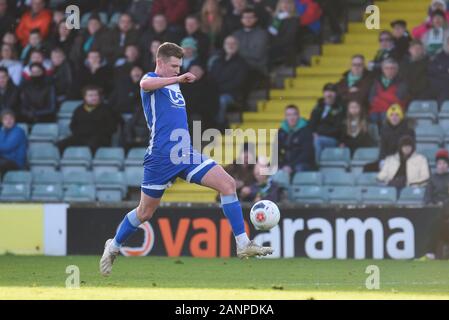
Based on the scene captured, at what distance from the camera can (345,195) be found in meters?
16.9

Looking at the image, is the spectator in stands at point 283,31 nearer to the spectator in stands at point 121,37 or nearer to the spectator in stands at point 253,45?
the spectator in stands at point 253,45

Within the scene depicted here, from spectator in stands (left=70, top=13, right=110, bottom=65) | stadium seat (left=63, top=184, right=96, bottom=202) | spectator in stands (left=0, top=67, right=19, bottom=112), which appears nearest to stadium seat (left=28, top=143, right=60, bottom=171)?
stadium seat (left=63, top=184, right=96, bottom=202)

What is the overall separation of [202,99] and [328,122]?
1955 mm

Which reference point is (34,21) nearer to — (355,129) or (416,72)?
(355,129)

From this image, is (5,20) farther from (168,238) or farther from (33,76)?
(168,238)

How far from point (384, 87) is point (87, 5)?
21.2ft

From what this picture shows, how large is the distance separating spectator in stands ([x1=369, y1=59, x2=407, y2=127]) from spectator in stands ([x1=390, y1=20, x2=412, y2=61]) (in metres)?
0.53

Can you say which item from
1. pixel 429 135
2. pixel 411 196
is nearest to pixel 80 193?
pixel 411 196

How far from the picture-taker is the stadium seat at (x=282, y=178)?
17078 mm

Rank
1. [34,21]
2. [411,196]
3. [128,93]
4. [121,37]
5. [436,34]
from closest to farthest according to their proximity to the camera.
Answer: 1. [411,196]
2. [436,34]
3. [128,93]
4. [121,37]
5. [34,21]

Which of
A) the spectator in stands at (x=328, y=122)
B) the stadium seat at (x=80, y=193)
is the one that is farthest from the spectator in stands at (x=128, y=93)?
the spectator in stands at (x=328, y=122)

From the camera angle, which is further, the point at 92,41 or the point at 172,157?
the point at 92,41

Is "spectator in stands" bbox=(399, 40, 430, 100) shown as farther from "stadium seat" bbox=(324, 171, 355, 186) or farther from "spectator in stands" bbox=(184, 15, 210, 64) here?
"spectator in stands" bbox=(184, 15, 210, 64)
